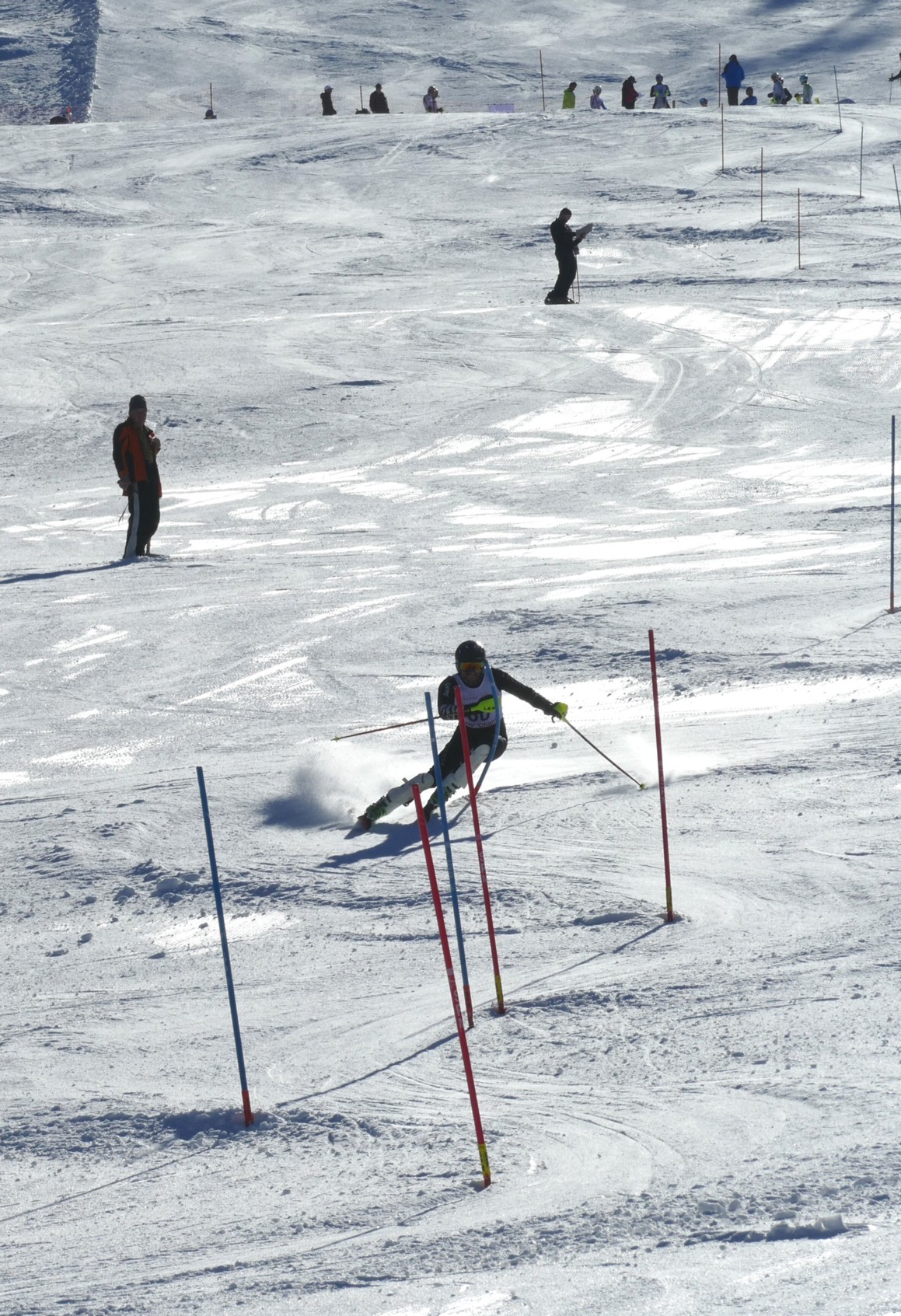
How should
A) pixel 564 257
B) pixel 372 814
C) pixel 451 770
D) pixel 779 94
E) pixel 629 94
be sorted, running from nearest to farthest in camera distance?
pixel 372 814, pixel 451 770, pixel 564 257, pixel 629 94, pixel 779 94

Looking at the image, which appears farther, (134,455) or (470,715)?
(134,455)

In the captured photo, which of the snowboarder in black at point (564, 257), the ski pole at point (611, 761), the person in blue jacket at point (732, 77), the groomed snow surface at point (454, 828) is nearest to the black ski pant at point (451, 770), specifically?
the groomed snow surface at point (454, 828)

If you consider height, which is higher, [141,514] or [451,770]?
[141,514]

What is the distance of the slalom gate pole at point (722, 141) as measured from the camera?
32.1m

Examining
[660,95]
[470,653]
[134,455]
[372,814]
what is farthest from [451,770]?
[660,95]

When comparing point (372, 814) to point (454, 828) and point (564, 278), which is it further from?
point (564, 278)

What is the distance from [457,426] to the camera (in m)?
18.7

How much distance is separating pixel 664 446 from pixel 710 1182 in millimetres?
13576

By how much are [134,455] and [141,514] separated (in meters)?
0.54

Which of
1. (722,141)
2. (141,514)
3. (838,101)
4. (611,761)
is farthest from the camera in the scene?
(838,101)

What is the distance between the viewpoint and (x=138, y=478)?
A: 45.0 ft

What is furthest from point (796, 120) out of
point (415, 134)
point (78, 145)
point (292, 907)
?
point (292, 907)

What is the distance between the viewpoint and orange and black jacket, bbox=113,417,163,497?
1370cm

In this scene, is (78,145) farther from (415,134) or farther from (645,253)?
(645,253)
